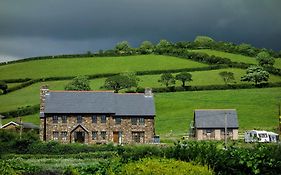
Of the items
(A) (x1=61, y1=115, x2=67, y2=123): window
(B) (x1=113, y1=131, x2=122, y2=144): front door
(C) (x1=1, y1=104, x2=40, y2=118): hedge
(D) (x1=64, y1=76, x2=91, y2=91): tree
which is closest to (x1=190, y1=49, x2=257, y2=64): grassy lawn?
(D) (x1=64, y1=76, x2=91, y2=91): tree

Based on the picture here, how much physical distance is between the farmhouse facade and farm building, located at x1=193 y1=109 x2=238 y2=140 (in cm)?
863

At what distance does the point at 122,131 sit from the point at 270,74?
63349 mm

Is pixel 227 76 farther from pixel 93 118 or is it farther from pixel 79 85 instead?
pixel 93 118

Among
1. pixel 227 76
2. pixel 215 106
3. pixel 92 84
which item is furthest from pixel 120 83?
pixel 227 76

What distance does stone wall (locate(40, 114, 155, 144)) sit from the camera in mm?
81875

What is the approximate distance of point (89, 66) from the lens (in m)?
146

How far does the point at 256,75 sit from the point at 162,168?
109 metres

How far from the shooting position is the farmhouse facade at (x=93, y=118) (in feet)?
269

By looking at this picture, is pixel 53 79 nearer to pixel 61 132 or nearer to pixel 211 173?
pixel 61 132

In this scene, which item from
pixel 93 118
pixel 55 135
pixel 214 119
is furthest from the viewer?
pixel 214 119

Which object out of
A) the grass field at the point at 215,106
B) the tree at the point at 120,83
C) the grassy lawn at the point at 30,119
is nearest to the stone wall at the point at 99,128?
A: the grass field at the point at 215,106

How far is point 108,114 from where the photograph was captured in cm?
8338

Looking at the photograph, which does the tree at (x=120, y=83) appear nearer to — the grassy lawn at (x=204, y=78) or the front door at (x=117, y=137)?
the grassy lawn at (x=204, y=78)

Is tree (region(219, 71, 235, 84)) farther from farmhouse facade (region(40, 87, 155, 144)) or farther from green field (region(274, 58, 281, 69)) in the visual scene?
farmhouse facade (region(40, 87, 155, 144))
